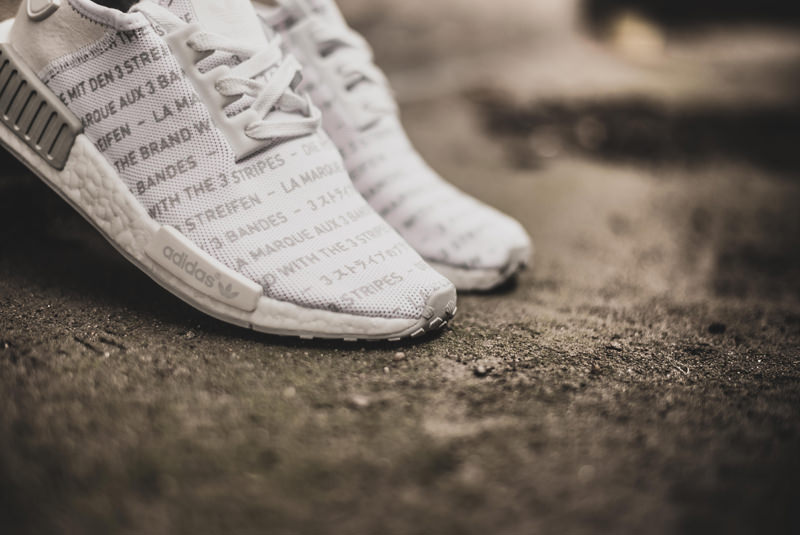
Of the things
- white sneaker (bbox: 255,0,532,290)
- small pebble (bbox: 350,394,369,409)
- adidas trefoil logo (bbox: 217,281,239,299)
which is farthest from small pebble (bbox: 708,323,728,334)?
adidas trefoil logo (bbox: 217,281,239,299)

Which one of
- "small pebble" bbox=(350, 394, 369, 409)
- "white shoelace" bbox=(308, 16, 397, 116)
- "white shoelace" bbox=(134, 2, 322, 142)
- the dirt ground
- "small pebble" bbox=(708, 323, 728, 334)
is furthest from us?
"white shoelace" bbox=(308, 16, 397, 116)

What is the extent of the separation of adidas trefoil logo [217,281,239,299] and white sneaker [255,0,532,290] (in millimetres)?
323

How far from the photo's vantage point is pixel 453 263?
2.82ft

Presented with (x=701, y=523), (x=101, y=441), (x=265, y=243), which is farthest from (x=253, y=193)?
(x=701, y=523)

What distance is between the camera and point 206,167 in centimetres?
64

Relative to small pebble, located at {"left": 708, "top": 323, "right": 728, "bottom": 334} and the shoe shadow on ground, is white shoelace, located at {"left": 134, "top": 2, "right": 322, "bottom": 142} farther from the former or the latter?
small pebble, located at {"left": 708, "top": 323, "right": 728, "bottom": 334}

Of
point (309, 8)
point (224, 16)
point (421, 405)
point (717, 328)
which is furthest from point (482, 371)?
point (309, 8)

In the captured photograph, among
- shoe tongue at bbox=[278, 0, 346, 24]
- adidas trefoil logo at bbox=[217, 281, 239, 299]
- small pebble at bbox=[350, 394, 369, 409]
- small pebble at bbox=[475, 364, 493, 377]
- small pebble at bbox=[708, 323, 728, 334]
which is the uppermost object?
shoe tongue at bbox=[278, 0, 346, 24]

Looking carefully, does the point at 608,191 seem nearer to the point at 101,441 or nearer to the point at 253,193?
the point at 253,193

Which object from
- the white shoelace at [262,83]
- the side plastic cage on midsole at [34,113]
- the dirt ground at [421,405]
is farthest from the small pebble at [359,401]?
the side plastic cage on midsole at [34,113]

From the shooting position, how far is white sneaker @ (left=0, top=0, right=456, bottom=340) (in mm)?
613

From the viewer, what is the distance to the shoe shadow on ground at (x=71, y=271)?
65 cm

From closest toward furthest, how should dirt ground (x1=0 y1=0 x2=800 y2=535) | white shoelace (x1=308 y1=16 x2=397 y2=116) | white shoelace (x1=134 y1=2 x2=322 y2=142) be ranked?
dirt ground (x1=0 y1=0 x2=800 y2=535), white shoelace (x1=134 y1=2 x2=322 y2=142), white shoelace (x1=308 y1=16 x2=397 y2=116)

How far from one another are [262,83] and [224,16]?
9 cm
